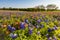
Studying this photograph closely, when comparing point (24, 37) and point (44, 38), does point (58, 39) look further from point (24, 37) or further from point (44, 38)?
point (24, 37)

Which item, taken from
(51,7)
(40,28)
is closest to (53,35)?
(40,28)

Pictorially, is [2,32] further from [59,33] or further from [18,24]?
[59,33]

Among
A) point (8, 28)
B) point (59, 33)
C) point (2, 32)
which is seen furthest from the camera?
point (59, 33)

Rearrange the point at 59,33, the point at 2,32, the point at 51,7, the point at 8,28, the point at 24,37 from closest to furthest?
the point at 24,37, the point at 8,28, the point at 2,32, the point at 59,33, the point at 51,7

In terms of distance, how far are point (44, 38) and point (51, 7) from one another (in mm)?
24398

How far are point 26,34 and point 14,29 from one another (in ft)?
1.11

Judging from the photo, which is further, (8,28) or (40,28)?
(40,28)

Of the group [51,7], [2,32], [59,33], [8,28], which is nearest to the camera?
[8,28]

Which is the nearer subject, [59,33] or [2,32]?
[2,32]

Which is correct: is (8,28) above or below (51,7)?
above

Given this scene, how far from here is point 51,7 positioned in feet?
99.7

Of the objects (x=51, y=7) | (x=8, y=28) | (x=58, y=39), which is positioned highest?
(x=8, y=28)

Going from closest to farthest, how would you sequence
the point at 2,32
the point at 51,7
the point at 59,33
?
the point at 2,32 < the point at 59,33 < the point at 51,7

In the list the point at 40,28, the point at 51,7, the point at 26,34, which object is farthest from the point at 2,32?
the point at 51,7
